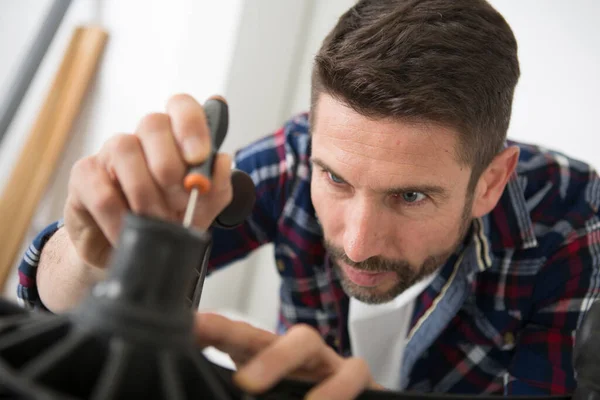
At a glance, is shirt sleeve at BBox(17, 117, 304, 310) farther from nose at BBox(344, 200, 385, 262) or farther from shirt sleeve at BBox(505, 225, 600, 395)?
shirt sleeve at BBox(505, 225, 600, 395)

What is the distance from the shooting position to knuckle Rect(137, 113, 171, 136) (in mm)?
515

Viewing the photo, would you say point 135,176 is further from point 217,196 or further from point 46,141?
point 46,141

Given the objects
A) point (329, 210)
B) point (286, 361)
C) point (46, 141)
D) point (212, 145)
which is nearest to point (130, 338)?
point (286, 361)

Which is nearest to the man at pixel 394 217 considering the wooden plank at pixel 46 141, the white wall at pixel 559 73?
the white wall at pixel 559 73

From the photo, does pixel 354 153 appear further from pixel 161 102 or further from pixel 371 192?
pixel 161 102

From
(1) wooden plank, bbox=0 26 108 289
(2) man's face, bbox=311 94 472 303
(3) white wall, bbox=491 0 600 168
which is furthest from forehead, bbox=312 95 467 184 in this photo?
(1) wooden plank, bbox=0 26 108 289

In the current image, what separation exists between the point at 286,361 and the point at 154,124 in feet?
0.81

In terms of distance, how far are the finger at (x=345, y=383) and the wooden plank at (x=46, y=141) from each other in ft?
4.92

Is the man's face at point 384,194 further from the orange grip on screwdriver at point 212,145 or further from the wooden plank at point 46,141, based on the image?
the wooden plank at point 46,141

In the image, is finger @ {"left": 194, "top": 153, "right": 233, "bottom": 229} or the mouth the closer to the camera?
finger @ {"left": 194, "top": 153, "right": 233, "bottom": 229}

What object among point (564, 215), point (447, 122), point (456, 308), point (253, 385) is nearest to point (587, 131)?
point (564, 215)

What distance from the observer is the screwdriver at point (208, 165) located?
432 mm

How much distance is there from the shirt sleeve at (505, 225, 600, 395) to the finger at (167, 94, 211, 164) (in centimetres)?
77

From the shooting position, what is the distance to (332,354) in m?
0.45
